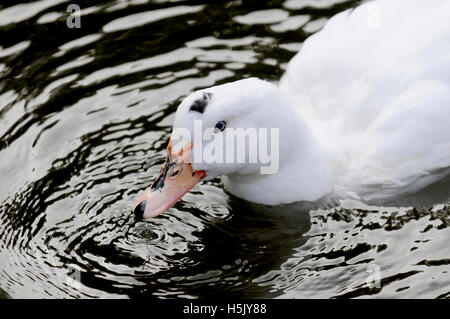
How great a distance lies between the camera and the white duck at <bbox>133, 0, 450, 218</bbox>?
234 inches

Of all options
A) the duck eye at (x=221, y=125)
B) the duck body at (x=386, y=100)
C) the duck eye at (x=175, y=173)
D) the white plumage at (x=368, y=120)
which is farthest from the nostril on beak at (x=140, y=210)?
the duck body at (x=386, y=100)

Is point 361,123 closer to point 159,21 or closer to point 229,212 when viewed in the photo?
point 229,212

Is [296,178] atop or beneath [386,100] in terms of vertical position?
beneath

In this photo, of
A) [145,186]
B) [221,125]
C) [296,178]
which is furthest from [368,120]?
[145,186]

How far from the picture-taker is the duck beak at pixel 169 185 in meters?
5.89

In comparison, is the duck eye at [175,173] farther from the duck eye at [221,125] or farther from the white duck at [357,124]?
the duck eye at [221,125]

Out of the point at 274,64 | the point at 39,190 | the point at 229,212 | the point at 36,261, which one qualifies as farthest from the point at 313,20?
the point at 36,261

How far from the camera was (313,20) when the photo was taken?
8.48m

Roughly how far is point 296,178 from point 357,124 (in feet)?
1.96

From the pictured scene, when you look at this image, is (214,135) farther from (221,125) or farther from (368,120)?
(368,120)

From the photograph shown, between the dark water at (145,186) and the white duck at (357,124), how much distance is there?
195 mm

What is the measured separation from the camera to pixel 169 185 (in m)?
5.96
